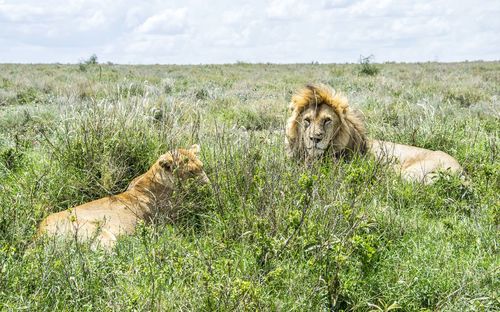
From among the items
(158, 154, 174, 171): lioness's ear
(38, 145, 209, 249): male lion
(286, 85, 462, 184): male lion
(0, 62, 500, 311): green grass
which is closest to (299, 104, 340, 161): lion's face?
(286, 85, 462, 184): male lion

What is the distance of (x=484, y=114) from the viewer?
40.7 ft

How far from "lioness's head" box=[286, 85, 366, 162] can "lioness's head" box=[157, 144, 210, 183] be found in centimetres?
139

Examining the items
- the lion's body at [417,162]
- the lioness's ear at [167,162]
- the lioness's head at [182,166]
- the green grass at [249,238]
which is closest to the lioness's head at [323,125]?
the lion's body at [417,162]

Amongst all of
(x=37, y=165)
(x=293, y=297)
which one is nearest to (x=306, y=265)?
(x=293, y=297)

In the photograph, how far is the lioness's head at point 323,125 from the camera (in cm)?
711

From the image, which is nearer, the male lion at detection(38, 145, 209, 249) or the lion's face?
the male lion at detection(38, 145, 209, 249)

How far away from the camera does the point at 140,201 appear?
5977mm

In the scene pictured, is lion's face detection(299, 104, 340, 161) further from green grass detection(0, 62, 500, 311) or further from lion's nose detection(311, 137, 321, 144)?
green grass detection(0, 62, 500, 311)

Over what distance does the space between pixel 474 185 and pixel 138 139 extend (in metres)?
3.79

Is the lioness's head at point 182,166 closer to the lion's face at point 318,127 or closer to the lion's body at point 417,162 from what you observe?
the lion's face at point 318,127

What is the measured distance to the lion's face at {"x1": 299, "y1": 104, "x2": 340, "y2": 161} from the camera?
23.1 ft

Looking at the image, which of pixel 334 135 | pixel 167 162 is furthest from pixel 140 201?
pixel 334 135

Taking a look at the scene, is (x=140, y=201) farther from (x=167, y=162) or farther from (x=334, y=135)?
(x=334, y=135)

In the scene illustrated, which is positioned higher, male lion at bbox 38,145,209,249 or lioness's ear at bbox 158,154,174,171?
lioness's ear at bbox 158,154,174,171
